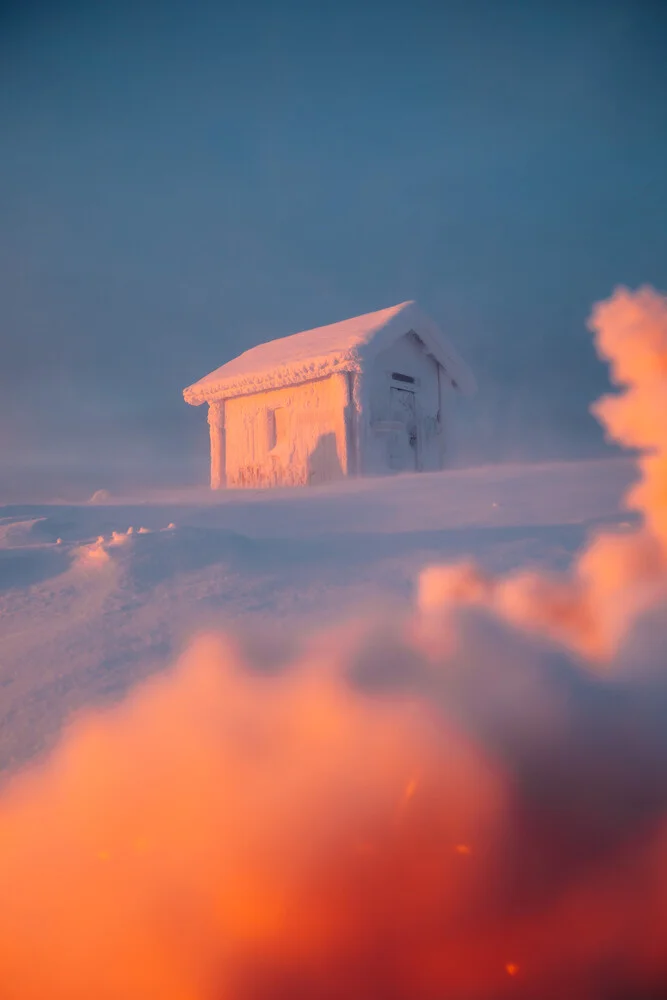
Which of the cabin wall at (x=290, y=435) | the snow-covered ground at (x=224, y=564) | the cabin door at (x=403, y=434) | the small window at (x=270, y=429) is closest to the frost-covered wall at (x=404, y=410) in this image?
the cabin door at (x=403, y=434)

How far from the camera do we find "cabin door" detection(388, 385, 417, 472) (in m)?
11.2

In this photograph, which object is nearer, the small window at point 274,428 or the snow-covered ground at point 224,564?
the snow-covered ground at point 224,564

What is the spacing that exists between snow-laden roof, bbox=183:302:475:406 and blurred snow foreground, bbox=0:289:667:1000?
760cm

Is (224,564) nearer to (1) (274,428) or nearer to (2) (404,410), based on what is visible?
(1) (274,428)

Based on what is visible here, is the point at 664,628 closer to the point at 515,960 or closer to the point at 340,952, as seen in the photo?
the point at 515,960

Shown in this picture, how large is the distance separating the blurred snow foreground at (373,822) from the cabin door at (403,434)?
8760 millimetres

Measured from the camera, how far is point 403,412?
11.5 meters

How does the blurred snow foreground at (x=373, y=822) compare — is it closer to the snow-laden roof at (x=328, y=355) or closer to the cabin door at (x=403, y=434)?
the snow-laden roof at (x=328, y=355)

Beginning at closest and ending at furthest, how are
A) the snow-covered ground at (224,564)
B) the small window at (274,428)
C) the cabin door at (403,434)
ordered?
the snow-covered ground at (224,564)
the cabin door at (403,434)
the small window at (274,428)

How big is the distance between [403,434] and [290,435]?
7.04 feet

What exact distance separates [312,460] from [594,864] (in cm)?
938

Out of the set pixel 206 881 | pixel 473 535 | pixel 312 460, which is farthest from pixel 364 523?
pixel 312 460

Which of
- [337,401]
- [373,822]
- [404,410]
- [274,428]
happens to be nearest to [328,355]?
[337,401]

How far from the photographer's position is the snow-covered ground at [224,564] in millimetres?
2557
